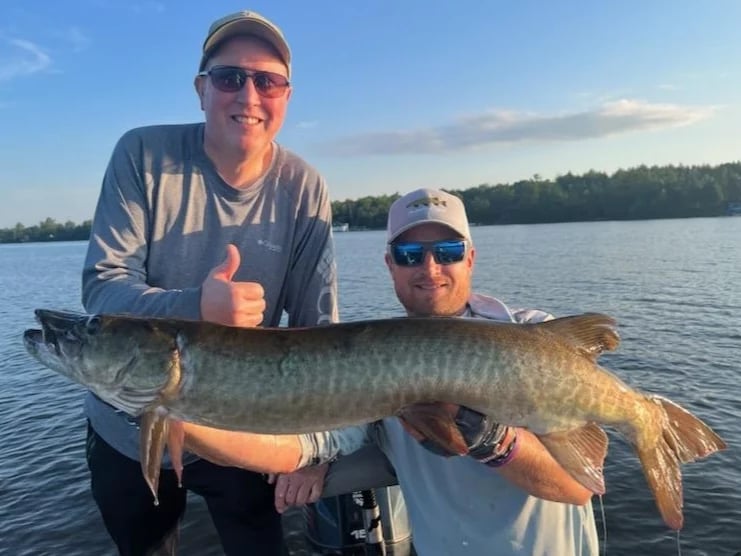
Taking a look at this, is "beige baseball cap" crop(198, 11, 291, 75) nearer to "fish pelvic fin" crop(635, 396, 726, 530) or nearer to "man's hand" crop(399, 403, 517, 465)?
"man's hand" crop(399, 403, 517, 465)

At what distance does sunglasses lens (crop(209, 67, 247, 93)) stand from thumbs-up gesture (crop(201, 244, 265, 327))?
0.97m

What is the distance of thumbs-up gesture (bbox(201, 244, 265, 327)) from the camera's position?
2219 millimetres

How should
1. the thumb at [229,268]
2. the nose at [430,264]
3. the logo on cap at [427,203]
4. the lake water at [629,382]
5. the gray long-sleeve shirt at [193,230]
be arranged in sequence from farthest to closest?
the lake water at [629,382] < the logo on cap at [427,203] < the nose at [430,264] < the gray long-sleeve shirt at [193,230] < the thumb at [229,268]

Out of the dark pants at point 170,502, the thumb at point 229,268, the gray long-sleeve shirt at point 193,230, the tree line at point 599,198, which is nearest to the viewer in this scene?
the thumb at point 229,268

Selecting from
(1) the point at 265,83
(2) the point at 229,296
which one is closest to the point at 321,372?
(2) the point at 229,296

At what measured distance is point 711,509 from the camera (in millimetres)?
6488

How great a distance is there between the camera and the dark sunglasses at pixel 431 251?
10.3ft

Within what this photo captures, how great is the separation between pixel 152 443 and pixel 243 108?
153cm

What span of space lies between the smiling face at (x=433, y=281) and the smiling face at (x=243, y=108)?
90 cm

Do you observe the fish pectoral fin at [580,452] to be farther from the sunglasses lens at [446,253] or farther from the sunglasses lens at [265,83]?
the sunglasses lens at [265,83]

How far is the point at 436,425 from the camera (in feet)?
7.54

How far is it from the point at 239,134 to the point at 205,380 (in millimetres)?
1196

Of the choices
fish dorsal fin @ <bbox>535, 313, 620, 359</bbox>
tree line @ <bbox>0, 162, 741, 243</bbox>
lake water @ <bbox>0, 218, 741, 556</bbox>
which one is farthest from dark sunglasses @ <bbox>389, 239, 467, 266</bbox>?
tree line @ <bbox>0, 162, 741, 243</bbox>

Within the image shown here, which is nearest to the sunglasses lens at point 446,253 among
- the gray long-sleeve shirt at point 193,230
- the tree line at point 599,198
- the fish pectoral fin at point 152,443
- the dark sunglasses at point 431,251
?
the dark sunglasses at point 431,251
